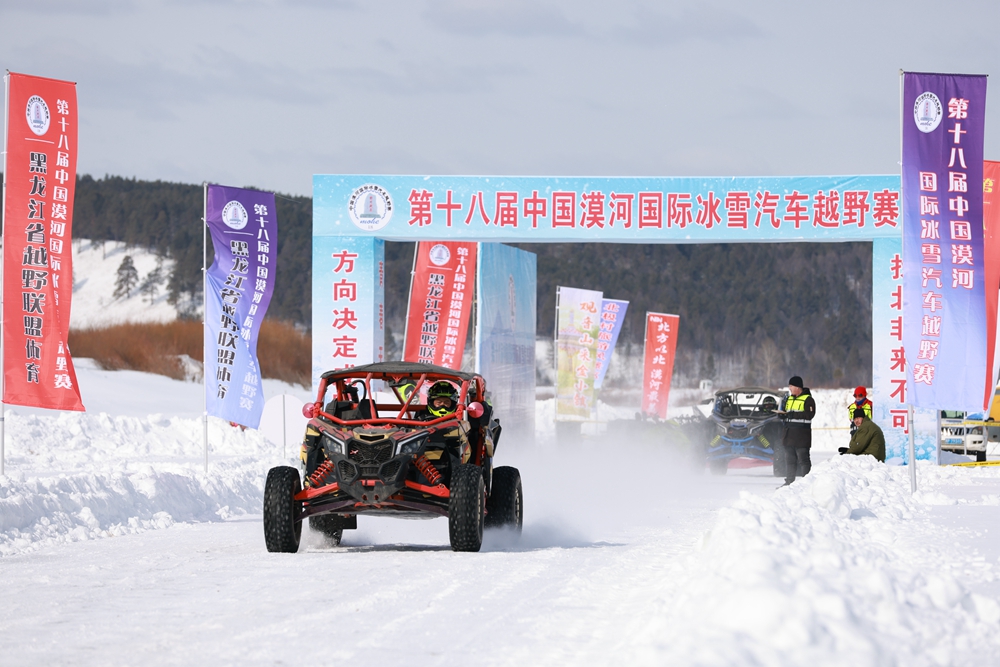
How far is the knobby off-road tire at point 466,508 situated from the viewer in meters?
10.1

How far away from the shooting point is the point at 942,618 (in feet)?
20.0

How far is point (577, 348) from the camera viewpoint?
118ft

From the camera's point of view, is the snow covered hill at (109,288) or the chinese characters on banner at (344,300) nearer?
the chinese characters on banner at (344,300)

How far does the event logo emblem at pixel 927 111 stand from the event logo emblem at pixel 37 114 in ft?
33.5

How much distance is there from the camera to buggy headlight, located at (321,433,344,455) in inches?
408

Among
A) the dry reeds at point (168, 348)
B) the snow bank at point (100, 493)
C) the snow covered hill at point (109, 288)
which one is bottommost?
the snow bank at point (100, 493)

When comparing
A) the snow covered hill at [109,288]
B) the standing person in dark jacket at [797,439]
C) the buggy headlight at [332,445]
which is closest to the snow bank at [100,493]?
the buggy headlight at [332,445]

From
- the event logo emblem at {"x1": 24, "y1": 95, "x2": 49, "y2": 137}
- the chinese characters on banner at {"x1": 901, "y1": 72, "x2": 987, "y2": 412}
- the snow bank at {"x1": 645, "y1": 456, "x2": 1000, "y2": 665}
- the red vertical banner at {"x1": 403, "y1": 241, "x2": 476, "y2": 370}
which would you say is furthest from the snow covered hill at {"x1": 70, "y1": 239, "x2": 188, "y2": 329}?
the snow bank at {"x1": 645, "y1": 456, "x2": 1000, "y2": 665}

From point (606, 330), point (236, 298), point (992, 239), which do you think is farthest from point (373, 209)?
point (606, 330)

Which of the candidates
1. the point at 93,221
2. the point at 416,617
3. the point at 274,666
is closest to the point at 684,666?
the point at 274,666

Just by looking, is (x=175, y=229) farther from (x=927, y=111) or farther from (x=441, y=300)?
(x=927, y=111)

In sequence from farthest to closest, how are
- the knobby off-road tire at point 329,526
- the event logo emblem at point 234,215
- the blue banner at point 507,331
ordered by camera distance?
1. the blue banner at point 507,331
2. the event logo emblem at point 234,215
3. the knobby off-road tire at point 329,526

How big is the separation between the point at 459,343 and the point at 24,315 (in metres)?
13.8

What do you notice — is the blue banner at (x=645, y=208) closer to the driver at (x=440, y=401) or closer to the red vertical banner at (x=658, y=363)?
the driver at (x=440, y=401)
